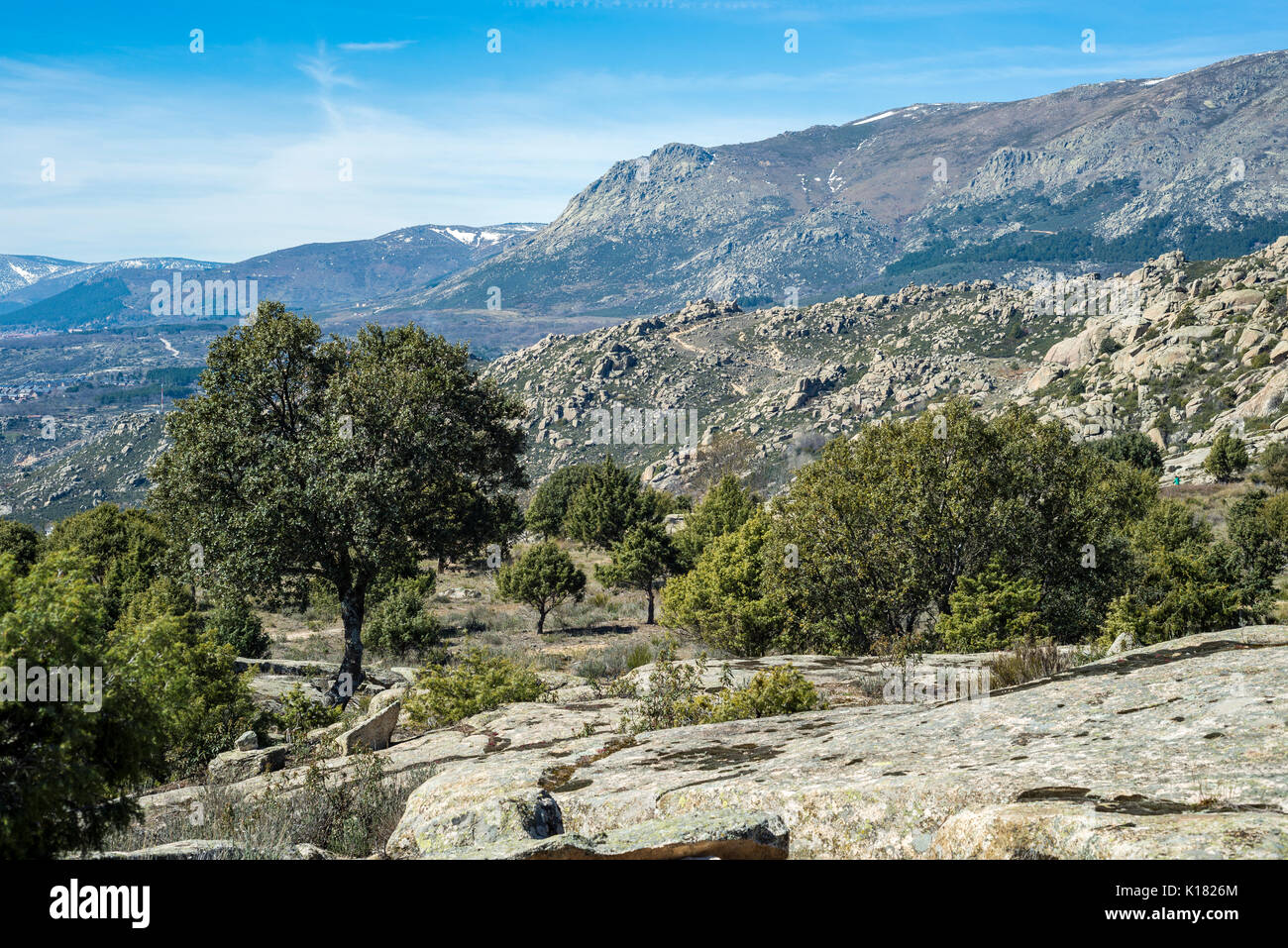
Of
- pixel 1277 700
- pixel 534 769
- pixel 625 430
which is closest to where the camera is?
pixel 1277 700

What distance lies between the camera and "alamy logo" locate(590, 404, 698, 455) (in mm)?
165750

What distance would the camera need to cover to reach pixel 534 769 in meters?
8.65

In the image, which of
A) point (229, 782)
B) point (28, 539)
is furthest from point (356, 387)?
point (28, 539)

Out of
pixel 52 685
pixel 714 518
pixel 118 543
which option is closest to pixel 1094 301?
pixel 714 518

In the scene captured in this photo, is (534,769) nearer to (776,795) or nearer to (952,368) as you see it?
(776,795)

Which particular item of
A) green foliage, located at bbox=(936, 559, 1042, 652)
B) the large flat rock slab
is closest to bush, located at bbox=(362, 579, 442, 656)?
green foliage, located at bbox=(936, 559, 1042, 652)

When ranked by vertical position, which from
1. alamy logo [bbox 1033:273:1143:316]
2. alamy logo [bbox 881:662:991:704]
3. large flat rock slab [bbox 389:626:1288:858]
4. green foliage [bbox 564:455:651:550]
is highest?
alamy logo [bbox 1033:273:1143:316]

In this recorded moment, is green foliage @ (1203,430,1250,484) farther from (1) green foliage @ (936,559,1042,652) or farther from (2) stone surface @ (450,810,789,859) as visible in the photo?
(2) stone surface @ (450,810,789,859)

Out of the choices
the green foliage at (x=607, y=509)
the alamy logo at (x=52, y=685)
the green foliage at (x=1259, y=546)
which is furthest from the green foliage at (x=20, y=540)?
the green foliage at (x=1259, y=546)

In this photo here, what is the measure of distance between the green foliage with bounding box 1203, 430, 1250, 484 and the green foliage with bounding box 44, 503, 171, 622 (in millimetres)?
73615

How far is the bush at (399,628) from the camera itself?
3428cm

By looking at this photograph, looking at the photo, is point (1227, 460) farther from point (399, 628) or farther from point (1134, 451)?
point (399, 628)

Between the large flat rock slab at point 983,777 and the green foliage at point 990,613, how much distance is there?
9408 millimetres
